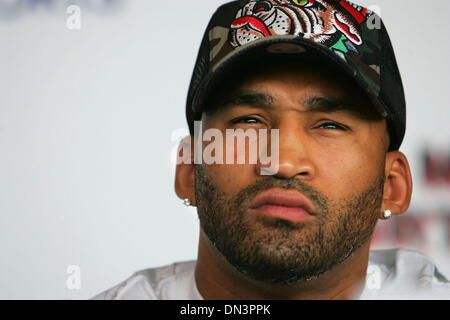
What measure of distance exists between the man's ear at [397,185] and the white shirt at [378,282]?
17 cm

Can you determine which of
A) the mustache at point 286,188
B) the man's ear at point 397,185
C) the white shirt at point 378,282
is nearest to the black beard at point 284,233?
the mustache at point 286,188

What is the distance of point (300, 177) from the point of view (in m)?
0.98

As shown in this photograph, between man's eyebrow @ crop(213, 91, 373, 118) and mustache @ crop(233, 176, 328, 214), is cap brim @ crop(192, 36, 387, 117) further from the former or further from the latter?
mustache @ crop(233, 176, 328, 214)

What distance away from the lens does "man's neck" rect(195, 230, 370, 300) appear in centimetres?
108

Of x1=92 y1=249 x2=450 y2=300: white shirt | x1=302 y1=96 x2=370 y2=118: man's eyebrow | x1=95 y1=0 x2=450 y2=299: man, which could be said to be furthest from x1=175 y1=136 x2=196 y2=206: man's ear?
x1=302 y1=96 x2=370 y2=118: man's eyebrow

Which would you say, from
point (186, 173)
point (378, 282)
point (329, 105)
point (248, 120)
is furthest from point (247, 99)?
point (378, 282)

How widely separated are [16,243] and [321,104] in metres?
0.95

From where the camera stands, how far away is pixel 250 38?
3.40 ft

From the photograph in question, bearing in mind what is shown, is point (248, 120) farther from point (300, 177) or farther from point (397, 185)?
point (397, 185)

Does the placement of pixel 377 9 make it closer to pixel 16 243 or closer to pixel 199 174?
pixel 199 174

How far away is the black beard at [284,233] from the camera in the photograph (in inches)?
38.3

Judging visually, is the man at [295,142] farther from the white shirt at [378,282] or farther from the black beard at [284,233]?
the white shirt at [378,282]

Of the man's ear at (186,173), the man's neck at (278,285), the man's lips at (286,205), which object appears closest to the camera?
the man's lips at (286,205)

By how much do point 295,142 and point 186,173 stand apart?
304 millimetres
